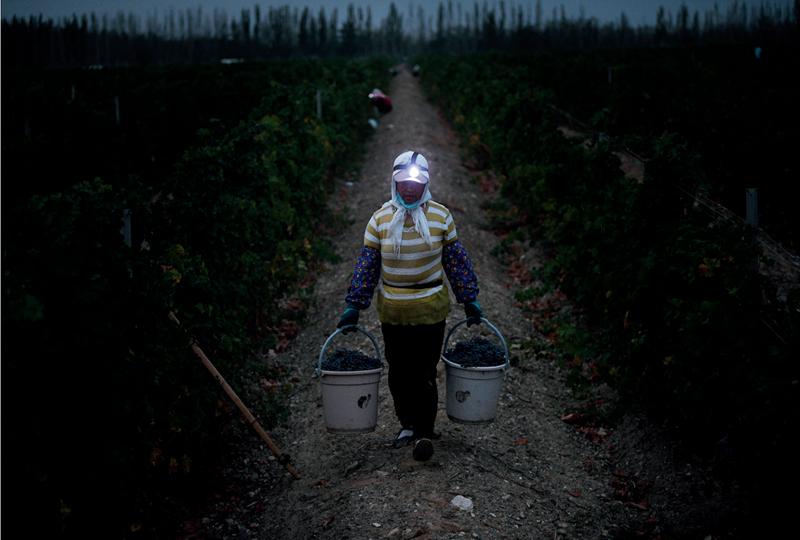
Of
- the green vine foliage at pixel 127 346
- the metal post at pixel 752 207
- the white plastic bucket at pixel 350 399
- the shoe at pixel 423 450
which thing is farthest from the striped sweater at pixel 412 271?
the metal post at pixel 752 207

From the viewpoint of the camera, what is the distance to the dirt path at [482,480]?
15.9ft

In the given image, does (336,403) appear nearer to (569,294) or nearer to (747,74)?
(569,294)

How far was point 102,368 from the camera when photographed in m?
3.78

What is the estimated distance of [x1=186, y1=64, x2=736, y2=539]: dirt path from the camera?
484cm

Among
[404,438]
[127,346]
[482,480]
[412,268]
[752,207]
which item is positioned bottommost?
[482,480]

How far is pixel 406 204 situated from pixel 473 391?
1.33 metres

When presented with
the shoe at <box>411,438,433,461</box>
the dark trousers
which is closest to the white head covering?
the dark trousers

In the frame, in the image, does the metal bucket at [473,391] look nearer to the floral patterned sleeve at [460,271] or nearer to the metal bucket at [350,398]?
the floral patterned sleeve at [460,271]

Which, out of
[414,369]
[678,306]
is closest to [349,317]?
[414,369]

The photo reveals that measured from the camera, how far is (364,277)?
17.2 feet

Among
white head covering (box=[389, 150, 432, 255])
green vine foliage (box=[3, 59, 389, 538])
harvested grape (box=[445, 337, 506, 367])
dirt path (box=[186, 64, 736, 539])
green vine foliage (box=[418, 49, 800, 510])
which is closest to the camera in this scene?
green vine foliage (box=[3, 59, 389, 538])

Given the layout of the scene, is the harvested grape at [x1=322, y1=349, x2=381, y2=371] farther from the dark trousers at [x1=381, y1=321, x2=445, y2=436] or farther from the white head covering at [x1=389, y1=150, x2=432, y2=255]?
the white head covering at [x1=389, y1=150, x2=432, y2=255]

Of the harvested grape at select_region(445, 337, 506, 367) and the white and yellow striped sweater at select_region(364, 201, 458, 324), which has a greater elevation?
the white and yellow striped sweater at select_region(364, 201, 458, 324)

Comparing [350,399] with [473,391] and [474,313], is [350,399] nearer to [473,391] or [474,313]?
[473,391]
